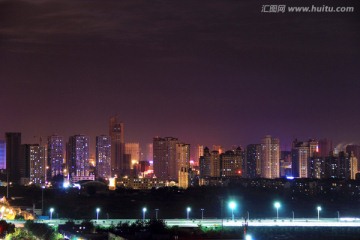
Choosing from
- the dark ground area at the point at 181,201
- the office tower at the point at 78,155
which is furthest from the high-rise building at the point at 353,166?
the office tower at the point at 78,155

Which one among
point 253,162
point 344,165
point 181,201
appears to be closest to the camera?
point 181,201

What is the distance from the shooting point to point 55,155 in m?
44.9

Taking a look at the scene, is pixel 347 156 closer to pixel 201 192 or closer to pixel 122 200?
pixel 201 192

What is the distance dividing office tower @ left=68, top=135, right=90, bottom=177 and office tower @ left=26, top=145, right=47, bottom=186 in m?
1.37

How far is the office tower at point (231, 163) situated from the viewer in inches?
1722

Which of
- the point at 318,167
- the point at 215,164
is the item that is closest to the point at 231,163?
the point at 215,164

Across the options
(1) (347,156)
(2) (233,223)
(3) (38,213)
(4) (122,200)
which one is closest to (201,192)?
(4) (122,200)

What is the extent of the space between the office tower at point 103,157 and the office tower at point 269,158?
779 centimetres

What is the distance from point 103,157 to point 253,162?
732 centimetres

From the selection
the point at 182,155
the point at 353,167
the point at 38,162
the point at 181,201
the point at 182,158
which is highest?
the point at 182,155

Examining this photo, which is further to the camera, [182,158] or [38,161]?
[182,158]

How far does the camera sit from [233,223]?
2097 centimetres

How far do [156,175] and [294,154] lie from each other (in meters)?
6.67

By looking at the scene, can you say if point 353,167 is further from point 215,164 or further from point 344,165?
point 215,164
